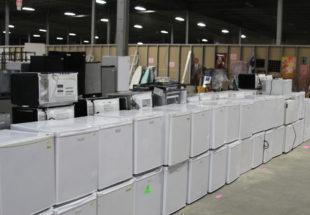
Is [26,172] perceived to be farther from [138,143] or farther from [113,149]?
[138,143]

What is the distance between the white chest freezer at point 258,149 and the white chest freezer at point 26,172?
4.18 metres

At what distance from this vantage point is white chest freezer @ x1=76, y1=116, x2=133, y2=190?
124 inches

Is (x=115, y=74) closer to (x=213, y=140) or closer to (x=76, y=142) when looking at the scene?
(x=213, y=140)

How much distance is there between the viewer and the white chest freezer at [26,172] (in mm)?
2318

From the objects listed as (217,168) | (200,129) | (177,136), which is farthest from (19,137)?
(217,168)

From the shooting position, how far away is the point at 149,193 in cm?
381

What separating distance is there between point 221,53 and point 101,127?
1011 cm

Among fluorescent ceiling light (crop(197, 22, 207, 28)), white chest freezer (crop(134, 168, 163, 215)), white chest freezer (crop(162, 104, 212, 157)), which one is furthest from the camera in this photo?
fluorescent ceiling light (crop(197, 22, 207, 28))

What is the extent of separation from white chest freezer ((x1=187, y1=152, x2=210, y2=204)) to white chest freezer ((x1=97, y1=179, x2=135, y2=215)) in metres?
1.12

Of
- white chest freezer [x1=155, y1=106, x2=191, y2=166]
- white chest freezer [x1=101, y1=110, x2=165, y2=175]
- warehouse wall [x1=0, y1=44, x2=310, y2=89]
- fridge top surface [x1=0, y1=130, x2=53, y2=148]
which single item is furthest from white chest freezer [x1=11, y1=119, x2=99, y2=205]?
warehouse wall [x1=0, y1=44, x2=310, y2=89]

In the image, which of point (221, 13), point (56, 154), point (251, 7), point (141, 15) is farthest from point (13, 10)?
point (56, 154)

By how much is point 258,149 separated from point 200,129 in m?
Answer: 2.27

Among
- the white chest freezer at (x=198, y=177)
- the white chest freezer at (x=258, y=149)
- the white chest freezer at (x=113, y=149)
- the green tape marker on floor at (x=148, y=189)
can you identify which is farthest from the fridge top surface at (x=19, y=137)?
the white chest freezer at (x=258, y=149)

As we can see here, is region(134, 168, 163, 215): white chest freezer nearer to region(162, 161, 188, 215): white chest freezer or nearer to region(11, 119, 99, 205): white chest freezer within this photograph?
region(162, 161, 188, 215): white chest freezer
